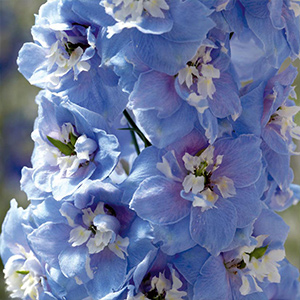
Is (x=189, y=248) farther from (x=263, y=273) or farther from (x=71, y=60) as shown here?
(x=71, y=60)

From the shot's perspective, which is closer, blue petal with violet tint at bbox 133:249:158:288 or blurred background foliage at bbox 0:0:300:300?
blue petal with violet tint at bbox 133:249:158:288

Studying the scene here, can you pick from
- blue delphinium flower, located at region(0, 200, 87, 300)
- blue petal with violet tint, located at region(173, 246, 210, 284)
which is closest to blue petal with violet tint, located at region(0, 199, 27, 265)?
blue delphinium flower, located at region(0, 200, 87, 300)

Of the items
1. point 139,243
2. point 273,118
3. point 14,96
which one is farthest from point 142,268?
point 14,96

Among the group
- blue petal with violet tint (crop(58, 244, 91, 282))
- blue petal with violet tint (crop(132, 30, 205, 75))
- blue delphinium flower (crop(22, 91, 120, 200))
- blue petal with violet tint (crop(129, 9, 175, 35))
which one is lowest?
blue petal with violet tint (crop(58, 244, 91, 282))

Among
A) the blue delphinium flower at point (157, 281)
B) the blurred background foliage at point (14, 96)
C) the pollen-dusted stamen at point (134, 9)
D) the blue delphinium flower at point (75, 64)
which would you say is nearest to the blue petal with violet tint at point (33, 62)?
the blue delphinium flower at point (75, 64)

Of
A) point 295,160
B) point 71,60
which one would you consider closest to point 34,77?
point 71,60

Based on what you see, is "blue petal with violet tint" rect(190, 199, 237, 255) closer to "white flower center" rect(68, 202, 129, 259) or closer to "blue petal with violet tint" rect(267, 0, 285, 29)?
"white flower center" rect(68, 202, 129, 259)

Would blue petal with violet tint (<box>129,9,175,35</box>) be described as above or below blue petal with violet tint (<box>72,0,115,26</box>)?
below
